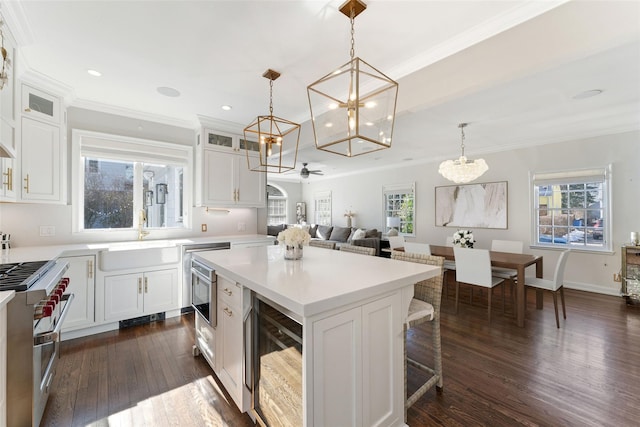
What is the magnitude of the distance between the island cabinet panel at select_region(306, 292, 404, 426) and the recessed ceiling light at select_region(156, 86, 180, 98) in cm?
299

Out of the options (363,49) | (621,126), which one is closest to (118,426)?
(363,49)

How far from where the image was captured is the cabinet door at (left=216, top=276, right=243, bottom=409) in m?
1.70

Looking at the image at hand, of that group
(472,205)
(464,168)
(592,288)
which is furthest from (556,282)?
(472,205)

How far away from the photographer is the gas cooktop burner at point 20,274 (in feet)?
4.76

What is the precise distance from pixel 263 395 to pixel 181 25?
255 cm

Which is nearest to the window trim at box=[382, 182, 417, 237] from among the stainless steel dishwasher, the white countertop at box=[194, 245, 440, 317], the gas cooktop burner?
the white countertop at box=[194, 245, 440, 317]

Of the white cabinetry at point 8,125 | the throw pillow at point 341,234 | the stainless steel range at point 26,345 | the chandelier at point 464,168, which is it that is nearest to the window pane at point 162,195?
the white cabinetry at point 8,125

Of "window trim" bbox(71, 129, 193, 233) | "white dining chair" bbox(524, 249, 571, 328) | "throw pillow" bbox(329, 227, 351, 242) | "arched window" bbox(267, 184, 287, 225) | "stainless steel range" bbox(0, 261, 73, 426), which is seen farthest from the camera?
"arched window" bbox(267, 184, 287, 225)

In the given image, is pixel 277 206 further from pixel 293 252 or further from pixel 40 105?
pixel 293 252

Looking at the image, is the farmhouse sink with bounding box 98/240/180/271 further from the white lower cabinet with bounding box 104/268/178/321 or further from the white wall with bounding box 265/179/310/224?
the white wall with bounding box 265/179/310/224

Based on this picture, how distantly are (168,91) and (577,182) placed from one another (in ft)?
20.6

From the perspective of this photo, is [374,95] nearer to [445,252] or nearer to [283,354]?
[283,354]

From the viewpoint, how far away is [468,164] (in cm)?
416

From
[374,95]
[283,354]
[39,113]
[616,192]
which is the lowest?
[283,354]
